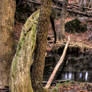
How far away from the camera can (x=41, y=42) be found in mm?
3330

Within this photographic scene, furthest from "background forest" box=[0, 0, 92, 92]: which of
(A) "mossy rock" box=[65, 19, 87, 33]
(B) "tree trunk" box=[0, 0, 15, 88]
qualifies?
(A) "mossy rock" box=[65, 19, 87, 33]

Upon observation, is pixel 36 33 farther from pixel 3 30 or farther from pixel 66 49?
pixel 66 49

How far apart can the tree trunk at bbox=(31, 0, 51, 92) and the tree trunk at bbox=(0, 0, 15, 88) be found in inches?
50.8

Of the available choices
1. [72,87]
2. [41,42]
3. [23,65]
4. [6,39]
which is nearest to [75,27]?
[72,87]

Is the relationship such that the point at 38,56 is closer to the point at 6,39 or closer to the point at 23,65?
the point at 23,65

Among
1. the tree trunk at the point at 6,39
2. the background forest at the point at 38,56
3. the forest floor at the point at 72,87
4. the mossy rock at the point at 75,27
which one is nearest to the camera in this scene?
the background forest at the point at 38,56

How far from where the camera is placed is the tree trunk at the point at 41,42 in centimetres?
328

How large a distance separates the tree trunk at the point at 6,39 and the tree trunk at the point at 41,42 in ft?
4.23

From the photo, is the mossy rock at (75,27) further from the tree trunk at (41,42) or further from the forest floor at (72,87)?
the tree trunk at (41,42)

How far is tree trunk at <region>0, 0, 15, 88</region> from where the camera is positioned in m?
4.42

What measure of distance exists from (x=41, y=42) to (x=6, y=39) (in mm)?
1663

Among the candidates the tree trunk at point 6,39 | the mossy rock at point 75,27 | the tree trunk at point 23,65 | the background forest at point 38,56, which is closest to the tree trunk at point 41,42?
the background forest at point 38,56

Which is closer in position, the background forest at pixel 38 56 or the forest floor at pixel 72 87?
the background forest at pixel 38 56

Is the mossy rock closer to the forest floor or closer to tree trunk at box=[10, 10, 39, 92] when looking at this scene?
the forest floor
